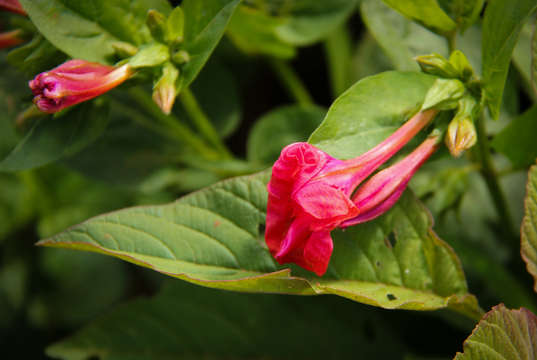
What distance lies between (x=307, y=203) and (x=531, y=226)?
0.33 metres

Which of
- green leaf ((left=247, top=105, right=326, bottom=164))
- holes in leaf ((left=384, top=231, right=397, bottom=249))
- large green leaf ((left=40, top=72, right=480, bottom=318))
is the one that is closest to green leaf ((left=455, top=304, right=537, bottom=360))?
large green leaf ((left=40, top=72, right=480, bottom=318))

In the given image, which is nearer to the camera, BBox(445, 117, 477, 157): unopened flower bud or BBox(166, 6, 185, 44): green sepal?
BBox(445, 117, 477, 157): unopened flower bud

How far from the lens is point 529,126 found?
2.69ft

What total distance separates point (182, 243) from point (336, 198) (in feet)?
0.82

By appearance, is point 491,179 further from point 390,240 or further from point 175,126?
point 175,126

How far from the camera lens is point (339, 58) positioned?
134 cm

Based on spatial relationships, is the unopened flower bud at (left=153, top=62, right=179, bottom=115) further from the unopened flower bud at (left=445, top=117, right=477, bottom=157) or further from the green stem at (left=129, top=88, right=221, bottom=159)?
the unopened flower bud at (left=445, top=117, right=477, bottom=157)

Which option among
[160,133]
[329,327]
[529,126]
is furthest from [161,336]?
[529,126]

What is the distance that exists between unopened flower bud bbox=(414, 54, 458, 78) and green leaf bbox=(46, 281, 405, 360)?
1.80 feet

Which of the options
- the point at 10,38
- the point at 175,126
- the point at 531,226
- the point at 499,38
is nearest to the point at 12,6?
the point at 10,38

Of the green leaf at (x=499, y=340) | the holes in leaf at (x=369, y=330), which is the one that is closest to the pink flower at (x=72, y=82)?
the green leaf at (x=499, y=340)

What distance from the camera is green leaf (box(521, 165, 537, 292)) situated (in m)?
0.70

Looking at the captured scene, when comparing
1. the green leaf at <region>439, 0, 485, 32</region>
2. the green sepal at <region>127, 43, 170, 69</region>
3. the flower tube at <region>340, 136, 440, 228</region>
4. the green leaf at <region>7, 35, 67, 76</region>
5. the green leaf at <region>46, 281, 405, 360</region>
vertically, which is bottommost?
the green leaf at <region>46, 281, 405, 360</region>

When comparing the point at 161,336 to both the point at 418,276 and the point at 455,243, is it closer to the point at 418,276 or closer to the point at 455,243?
the point at 418,276
